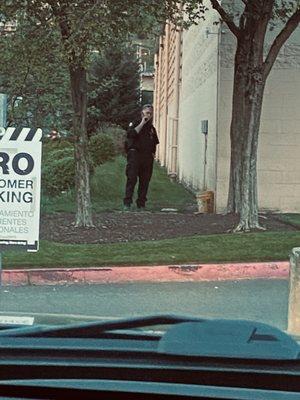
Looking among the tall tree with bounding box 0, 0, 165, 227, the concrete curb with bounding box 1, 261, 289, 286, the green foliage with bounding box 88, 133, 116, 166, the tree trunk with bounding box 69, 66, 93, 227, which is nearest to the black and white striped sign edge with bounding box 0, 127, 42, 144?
the concrete curb with bounding box 1, 261, 289, 286

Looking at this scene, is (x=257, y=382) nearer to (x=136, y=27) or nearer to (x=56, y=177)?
(x=136, y=27)

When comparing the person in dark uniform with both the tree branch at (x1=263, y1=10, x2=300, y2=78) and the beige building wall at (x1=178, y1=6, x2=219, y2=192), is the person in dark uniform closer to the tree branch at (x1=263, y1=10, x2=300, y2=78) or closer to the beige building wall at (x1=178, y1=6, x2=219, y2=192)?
the beige building wall at (x1=178, y1=6, x2=219, y2=192)

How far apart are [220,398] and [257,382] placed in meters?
0.11

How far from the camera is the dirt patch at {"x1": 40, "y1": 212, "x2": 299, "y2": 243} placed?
1268cm

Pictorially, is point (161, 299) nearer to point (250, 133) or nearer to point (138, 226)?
point (250, 133)

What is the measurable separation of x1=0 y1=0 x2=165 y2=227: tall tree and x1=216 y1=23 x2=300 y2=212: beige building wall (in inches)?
167

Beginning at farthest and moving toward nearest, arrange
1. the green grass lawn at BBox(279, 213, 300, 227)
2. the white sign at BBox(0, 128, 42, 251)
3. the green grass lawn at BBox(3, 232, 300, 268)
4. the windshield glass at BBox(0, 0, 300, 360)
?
the green grass lawn at BBox(279, 213, 300, 227) → the green grass lawn at BBox(3, 232, 300, 268) → the windshield glass at BBox(0, 0, 300, 360) → the white sign at BBox(0, 128, 42, 251)

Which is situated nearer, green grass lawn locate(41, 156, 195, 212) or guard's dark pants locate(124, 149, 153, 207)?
guard's dark pants locate(124, 149, 153, 207)

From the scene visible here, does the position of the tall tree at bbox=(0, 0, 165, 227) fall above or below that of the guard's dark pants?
above

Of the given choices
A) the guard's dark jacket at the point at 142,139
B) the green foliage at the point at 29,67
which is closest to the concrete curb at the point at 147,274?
the green foliage at the point at 29,67

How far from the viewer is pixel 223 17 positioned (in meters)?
13.9

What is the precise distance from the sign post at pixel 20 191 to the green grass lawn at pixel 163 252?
2976 millimetres

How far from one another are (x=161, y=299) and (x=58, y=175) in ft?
34.4

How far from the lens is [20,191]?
7.13 metres
